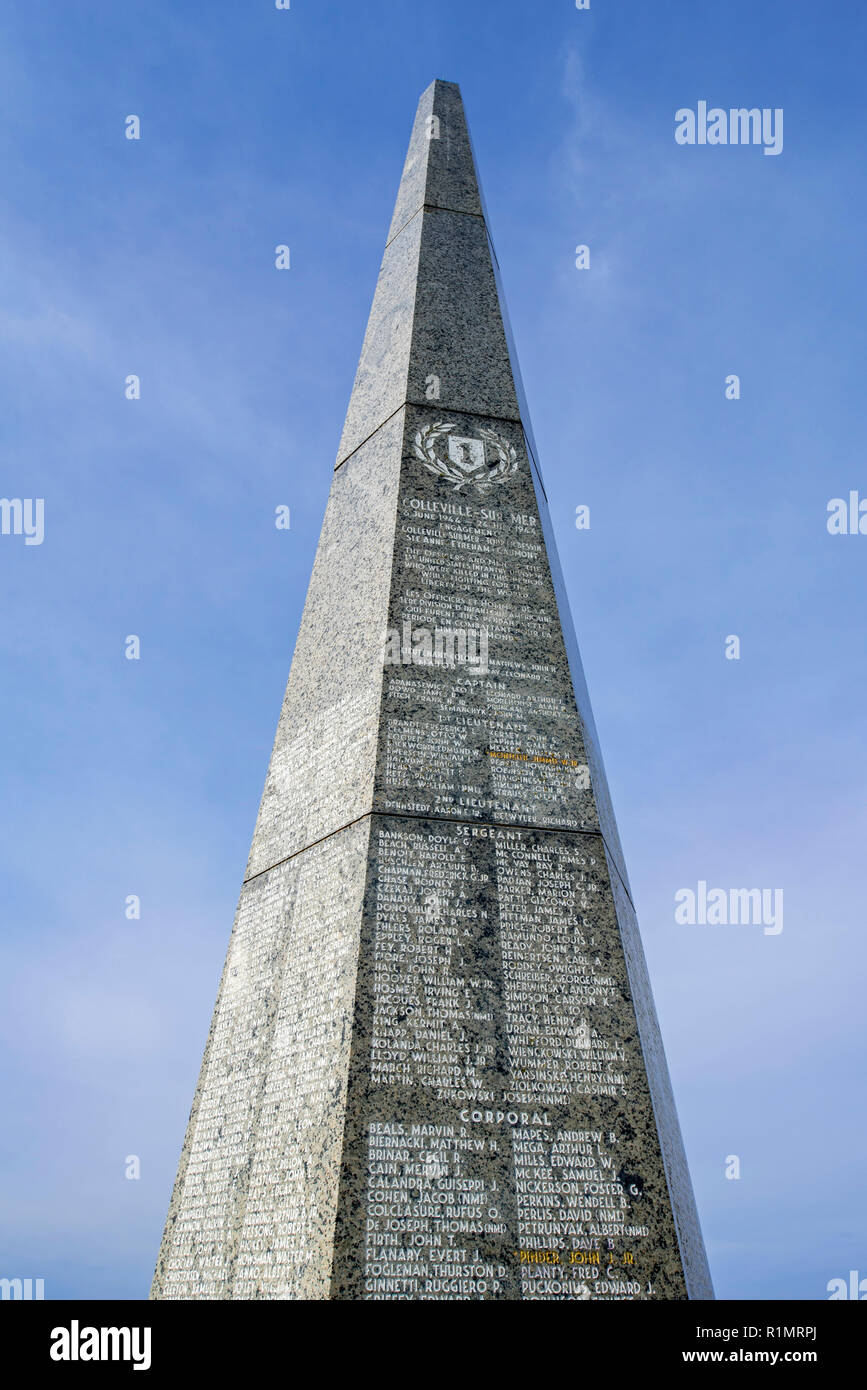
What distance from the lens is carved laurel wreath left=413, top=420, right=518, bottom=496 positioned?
7723 millimetres

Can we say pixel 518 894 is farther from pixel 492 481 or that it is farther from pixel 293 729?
pixel 492 481

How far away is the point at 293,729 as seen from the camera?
7.36 m

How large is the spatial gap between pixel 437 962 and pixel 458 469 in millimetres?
3905

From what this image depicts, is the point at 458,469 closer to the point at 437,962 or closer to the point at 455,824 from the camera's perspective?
the point at 455,824

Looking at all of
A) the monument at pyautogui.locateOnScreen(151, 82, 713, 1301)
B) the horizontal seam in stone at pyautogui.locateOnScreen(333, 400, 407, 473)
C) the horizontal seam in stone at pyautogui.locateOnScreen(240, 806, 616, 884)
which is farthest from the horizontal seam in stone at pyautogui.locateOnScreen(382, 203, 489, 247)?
the horizontal seam in stone at pyautogui.locateOnScreen(240, 806, 616, 884)

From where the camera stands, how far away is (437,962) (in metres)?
Answer: 5.49

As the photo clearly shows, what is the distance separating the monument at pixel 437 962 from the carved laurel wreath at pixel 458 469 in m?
0.02

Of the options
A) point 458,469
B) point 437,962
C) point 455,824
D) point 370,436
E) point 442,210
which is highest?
point 442,210

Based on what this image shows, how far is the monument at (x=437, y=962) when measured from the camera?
4.81m

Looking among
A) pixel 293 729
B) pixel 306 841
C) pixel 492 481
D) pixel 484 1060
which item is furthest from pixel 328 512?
pixel 484 1060

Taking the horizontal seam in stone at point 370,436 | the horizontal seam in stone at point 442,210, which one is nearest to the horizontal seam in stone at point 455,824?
the horizontal seam in stone at point 370,436

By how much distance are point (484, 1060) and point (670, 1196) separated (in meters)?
1.14

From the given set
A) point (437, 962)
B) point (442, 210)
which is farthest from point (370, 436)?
point (437, 962)
